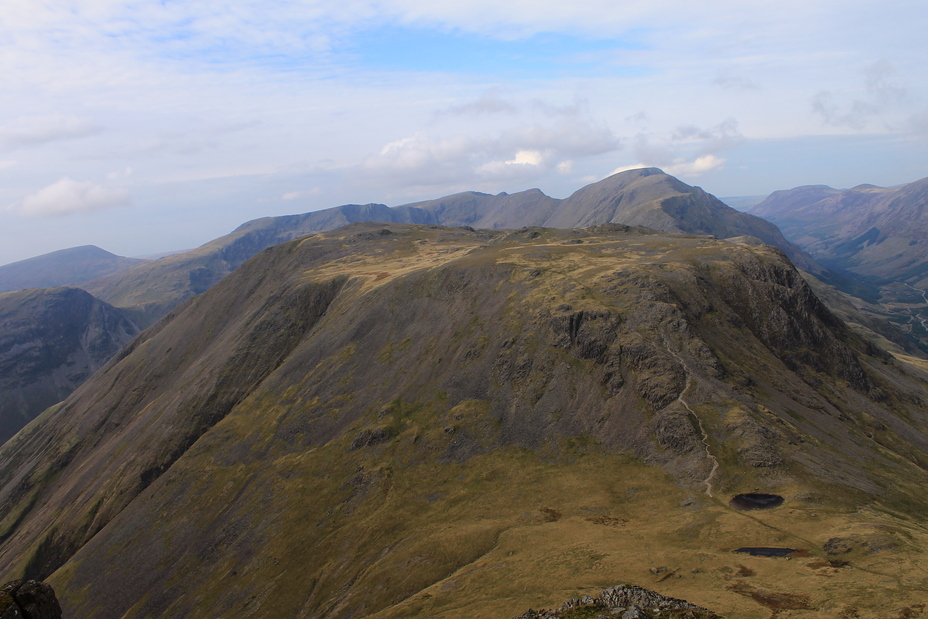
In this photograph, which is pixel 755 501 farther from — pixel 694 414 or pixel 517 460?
pixel 517 460

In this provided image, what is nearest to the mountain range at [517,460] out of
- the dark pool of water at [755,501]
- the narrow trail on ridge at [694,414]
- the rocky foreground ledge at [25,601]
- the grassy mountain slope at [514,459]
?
the narrow trail on ridge at [694,414]

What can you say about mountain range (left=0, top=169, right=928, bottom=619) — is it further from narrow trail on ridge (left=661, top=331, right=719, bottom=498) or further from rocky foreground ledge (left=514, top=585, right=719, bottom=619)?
rocky foreground ledge (left=514, top=585, right=719, bottom=619)

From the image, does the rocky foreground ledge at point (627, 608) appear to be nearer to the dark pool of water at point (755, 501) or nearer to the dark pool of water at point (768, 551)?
the dark pool of water at point (768, 551)

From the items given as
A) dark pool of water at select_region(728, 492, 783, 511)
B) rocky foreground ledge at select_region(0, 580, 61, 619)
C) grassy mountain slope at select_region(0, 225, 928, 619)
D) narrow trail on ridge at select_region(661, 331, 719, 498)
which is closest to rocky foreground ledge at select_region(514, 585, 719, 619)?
grassy mountain slope at select_region(0, 225, 928, 619)

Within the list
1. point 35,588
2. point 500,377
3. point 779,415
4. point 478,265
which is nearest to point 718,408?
point 779,415

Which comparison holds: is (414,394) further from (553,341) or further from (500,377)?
(553,341)

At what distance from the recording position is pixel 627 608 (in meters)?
37.5

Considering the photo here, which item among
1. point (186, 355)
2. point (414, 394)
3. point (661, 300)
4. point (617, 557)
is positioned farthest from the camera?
point (186, 355)

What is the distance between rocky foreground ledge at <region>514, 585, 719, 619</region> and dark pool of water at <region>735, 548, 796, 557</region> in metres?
21.2

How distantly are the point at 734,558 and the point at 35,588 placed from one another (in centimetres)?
6151

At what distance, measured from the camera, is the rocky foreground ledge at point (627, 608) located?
3628 cm

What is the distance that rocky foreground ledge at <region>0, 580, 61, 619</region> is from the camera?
88.2ft

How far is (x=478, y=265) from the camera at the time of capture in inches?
5679

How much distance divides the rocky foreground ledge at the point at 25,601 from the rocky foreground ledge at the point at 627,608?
3368 cm
